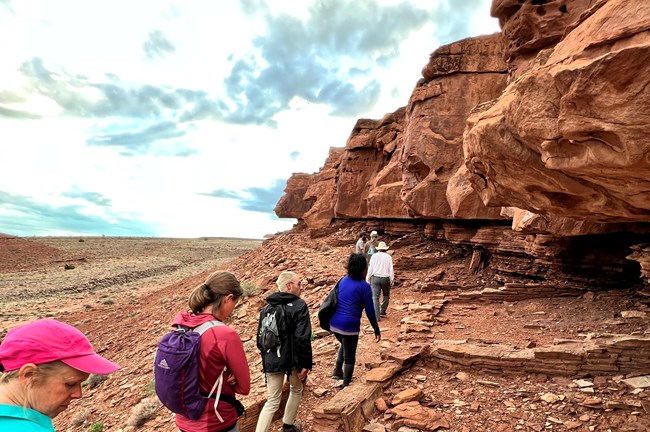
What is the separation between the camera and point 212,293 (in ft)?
11.5

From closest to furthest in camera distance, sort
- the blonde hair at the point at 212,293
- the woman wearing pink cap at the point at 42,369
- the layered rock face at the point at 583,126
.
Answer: the woman wearing pink cap at the point at 42,369, the blonde hair at the point at 212,293, the layered rock face at the point at 583,126

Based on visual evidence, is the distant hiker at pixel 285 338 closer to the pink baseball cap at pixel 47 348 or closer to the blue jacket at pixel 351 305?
the blue jacket at pixel 351 305

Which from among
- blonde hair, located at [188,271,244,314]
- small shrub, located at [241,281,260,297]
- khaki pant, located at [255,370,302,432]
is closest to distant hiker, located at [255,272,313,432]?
khaki pant, located at [255,370,302,432]

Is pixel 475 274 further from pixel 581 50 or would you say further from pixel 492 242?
pixel 581 50

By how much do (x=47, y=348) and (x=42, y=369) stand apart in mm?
101

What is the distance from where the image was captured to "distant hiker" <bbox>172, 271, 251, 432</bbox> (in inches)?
127

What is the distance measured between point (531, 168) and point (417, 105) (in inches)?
521

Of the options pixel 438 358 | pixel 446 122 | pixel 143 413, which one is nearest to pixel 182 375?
pixel 438 358

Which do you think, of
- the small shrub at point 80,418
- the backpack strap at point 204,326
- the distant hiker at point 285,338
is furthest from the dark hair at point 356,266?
the small shrub at point 80,418

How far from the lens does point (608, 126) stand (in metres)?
4.49

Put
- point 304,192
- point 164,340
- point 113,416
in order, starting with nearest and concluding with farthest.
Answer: point 164,340, point 113,416, point 304,192

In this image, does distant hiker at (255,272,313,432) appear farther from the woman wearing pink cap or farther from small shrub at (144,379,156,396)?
small shrub at (144,379,156,396)

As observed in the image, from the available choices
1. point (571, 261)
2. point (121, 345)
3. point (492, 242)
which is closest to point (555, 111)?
point (571, 261)

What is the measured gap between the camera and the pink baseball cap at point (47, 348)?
196 cm
